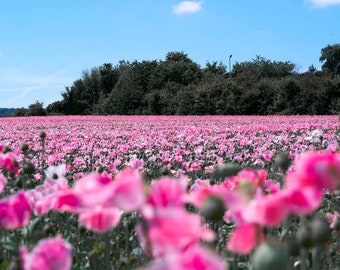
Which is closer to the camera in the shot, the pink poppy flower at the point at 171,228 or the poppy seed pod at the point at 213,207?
the pink poppy flower at the point at 171,228

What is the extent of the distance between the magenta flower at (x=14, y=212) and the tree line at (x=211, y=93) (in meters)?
30.0

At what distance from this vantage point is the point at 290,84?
33.1 m

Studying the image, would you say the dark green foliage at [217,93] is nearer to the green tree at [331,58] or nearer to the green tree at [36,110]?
the green tree at [36,110]

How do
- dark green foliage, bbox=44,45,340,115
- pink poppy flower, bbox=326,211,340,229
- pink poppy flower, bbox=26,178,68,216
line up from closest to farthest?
pink poppy flower, bbox=26,178,68,216 < pink poppy flower, bbox=326,211,340,229 < dark green foliage, bbox=44,45,340,115

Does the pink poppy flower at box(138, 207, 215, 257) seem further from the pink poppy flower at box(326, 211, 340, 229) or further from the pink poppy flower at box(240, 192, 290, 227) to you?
the pink poppy flower at box(326, 211, 340, 229)

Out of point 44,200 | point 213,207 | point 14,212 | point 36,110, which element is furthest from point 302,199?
point 36,110

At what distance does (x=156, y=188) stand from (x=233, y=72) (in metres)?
65.8

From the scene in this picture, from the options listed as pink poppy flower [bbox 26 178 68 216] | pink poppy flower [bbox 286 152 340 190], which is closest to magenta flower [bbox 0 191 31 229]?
pink poppy flower [bbox 26 178 68 216]

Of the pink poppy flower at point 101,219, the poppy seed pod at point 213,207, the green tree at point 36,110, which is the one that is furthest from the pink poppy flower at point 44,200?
the green tree at point 36,110

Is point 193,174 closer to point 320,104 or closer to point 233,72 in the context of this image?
point 320,104

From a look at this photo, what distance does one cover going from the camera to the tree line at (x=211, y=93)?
32562 mm

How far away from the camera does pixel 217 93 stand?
35875 mm

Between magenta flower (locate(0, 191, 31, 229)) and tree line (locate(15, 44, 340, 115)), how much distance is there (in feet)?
98.5

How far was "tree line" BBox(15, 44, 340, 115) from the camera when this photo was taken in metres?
32.6
